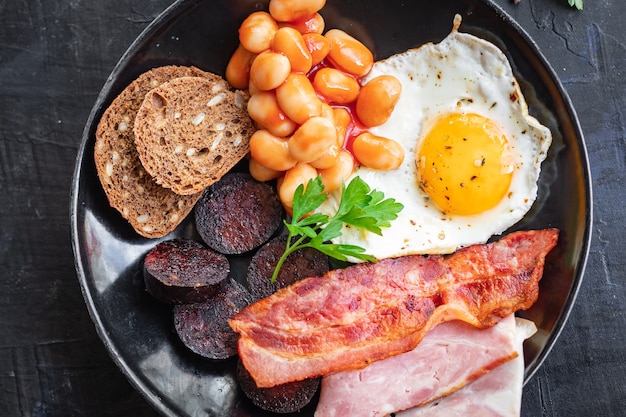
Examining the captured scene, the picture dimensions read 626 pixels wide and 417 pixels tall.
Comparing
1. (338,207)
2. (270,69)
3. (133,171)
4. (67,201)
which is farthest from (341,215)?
(67,201)

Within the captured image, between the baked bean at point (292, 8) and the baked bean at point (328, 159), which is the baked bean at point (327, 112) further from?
the baked bean at point (292, 8)

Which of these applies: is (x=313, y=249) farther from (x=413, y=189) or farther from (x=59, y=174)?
(x=59, y=174)

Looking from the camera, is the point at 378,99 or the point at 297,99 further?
the point at 378,99

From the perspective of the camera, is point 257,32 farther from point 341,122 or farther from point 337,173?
point 337,173

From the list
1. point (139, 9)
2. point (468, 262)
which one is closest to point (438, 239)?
point (468, 262)

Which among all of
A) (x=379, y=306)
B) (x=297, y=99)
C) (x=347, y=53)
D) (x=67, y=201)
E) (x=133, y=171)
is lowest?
(x=379, y=306)

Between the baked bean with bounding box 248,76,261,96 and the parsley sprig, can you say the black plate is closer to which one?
the baked bean with bounding box 248,76,261,96

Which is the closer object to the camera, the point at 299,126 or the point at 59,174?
the point at 299,126
